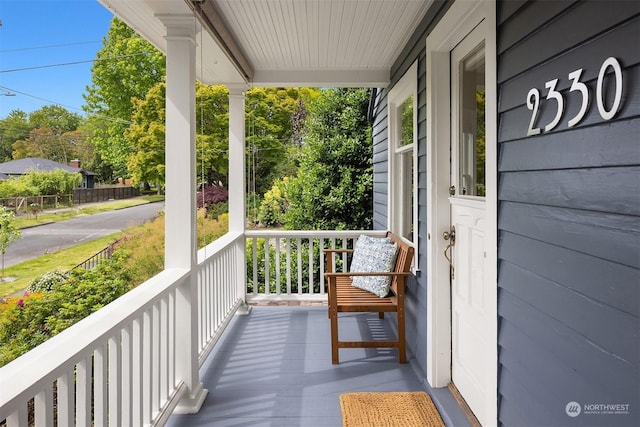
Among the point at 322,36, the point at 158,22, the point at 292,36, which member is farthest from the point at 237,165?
the point at 158,22

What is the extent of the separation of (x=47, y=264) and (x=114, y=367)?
1.64ft

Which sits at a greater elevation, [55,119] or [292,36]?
[292,36]

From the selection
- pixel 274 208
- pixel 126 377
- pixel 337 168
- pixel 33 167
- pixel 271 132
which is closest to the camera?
pixel 33 167

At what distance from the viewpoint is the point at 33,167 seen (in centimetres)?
145

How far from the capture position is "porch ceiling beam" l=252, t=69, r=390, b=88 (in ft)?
14.0

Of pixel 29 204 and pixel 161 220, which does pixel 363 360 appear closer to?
pixel 161 220

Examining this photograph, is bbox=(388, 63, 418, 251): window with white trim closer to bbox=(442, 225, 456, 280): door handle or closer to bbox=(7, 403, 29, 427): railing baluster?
bbox=(442, 225, 456, 280): door handle

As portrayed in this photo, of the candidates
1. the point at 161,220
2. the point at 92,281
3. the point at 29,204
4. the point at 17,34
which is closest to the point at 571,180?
the point at 29,204

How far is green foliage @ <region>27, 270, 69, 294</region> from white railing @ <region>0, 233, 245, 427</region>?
0.59ft

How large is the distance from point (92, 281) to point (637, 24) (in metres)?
2.22

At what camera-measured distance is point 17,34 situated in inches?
58.5

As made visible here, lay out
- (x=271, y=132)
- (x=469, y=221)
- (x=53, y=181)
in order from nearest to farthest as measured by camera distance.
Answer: (x=53, y=181) → (x=469, y=221) → (x=271, y=132)

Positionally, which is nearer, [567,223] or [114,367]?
[567,223]

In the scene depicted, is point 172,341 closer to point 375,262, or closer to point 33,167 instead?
point 33,167
